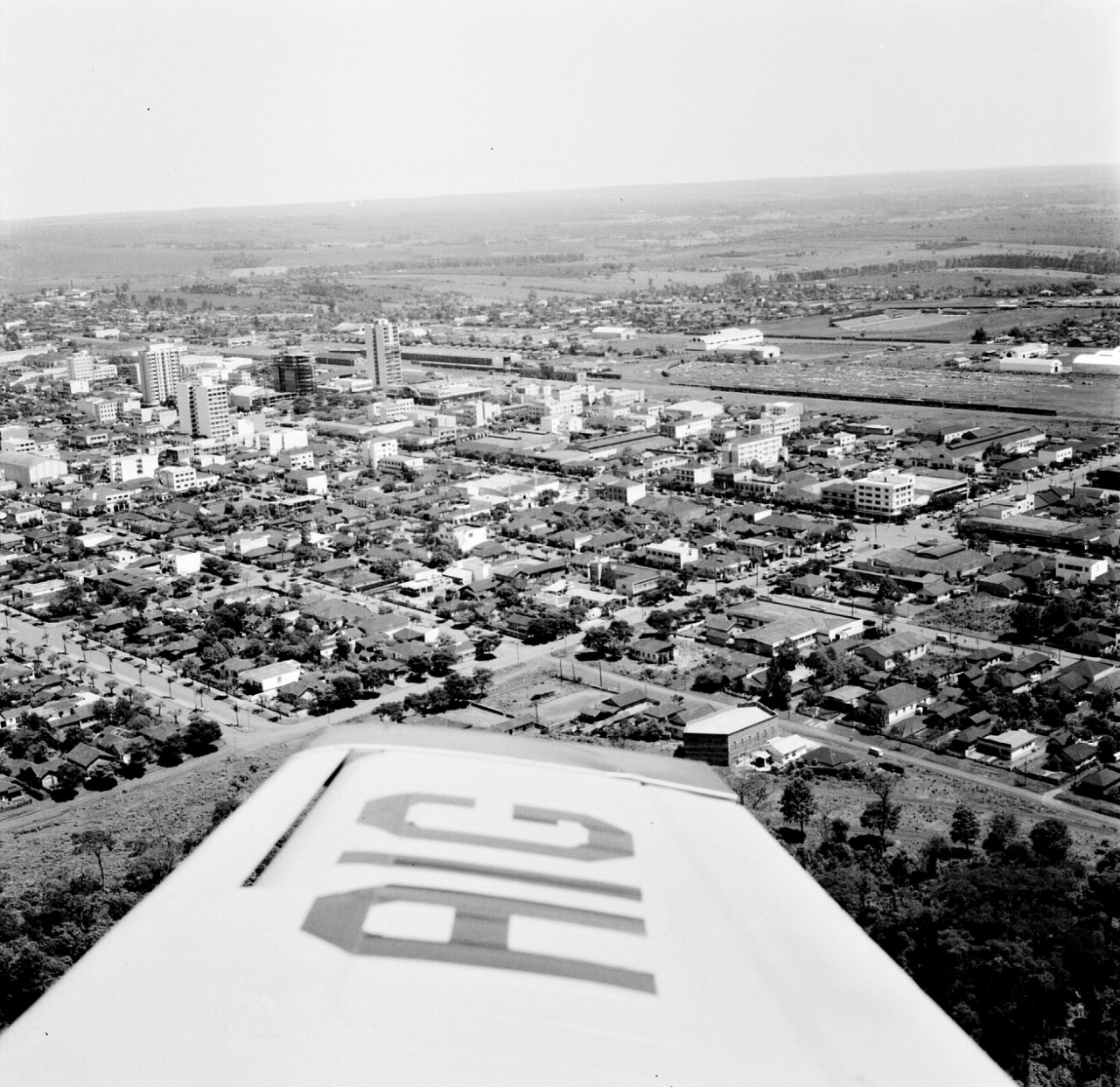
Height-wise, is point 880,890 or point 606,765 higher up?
point 606,765

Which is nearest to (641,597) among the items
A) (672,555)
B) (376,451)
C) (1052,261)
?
(672,555)

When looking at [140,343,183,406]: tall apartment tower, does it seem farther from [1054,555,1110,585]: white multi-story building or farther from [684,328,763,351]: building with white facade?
[1054,555,1110,585]: white multi-story building

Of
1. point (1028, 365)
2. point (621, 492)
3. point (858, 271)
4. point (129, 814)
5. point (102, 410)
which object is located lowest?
point (129, 814)

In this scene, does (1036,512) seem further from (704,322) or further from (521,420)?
(704,322)

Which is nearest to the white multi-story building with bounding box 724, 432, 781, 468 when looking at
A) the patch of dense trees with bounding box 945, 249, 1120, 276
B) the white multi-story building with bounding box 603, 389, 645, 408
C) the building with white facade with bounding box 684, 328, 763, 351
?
the white multi-story building with bounding box 603, 389, 645, 408

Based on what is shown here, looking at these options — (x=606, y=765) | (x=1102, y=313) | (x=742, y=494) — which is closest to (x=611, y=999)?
(x=606, y=765)

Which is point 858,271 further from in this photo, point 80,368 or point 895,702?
point 895,702

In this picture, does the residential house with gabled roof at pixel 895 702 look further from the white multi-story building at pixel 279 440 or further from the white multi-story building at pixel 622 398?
the white multi-story building at pixel 622 398
